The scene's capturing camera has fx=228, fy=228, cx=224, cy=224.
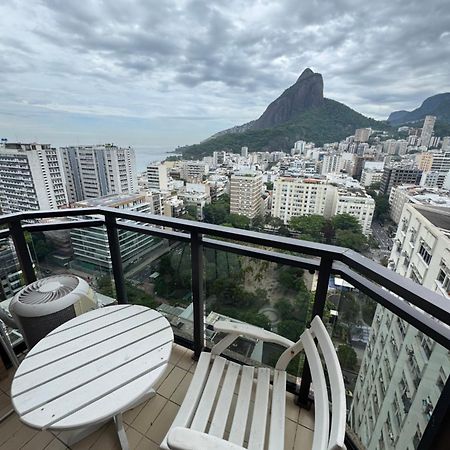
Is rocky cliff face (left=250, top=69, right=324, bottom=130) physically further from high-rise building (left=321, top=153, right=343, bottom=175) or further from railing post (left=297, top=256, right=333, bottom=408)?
railing post (left=297, top=256, right=333, bottom=408)

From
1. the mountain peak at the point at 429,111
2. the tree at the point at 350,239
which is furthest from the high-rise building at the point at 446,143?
the tree at the point at 350,239

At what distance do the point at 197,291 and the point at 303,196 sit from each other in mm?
30266

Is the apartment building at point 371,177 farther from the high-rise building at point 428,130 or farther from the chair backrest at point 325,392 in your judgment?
the chair backrest at point 325,392

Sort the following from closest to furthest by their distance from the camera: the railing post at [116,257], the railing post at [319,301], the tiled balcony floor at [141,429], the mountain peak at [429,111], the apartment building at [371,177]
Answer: the railing post at [319,301], the tiled balcony floor at [141,429], the railing post at [116,257], the apartment building at [371,177], the mountain peak at [429,111]

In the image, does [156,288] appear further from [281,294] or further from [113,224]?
[281,294]

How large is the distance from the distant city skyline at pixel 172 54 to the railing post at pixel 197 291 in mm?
4165

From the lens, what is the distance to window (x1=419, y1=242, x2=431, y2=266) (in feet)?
22.6

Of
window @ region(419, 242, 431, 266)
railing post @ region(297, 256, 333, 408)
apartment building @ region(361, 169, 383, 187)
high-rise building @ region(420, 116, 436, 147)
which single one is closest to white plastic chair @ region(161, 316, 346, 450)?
railing post @ region(297, 256, 333, 408)

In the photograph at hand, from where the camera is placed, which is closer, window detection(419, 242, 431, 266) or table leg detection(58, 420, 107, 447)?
table leg detection(58, 420, 107, 447)

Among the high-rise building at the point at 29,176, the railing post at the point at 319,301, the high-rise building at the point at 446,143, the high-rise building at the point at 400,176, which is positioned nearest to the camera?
the railing post at the point at 319,301

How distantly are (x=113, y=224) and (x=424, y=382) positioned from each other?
2024mm

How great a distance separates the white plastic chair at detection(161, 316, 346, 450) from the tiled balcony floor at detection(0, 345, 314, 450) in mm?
423

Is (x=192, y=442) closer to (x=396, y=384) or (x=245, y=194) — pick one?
(x=396, y=384)

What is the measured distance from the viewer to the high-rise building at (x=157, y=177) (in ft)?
125
